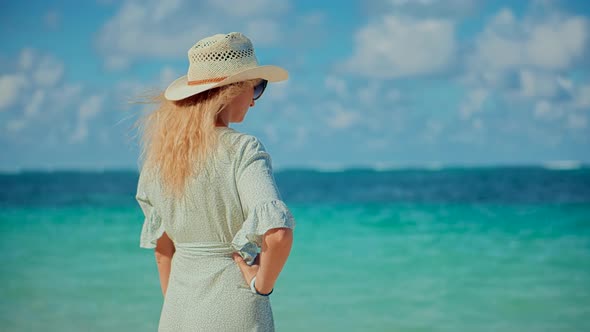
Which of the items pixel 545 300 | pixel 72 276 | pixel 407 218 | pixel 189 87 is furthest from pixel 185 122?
pixel 407 218

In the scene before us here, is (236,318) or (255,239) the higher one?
(255,239)

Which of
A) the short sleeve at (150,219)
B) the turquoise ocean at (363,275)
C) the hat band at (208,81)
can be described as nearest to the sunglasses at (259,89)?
the hat band at (208,81)

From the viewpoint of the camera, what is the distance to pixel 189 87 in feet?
6.87

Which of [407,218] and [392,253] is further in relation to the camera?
[407,218]

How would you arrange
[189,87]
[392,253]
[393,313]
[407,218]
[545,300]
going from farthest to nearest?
[407,218]
[392,253]
[545,300]
[393,313]
[189,87]

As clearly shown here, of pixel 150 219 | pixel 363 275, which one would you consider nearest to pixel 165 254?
pixel 150 219

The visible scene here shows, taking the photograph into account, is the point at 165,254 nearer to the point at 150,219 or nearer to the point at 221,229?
the point at 150,219

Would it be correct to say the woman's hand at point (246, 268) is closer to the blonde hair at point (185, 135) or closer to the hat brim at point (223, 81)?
the blonde hair at point (185, 135)

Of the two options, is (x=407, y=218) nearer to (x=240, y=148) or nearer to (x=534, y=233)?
(x=534, y=233)

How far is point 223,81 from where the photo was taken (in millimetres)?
2035

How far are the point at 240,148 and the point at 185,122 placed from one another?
19 centimetres

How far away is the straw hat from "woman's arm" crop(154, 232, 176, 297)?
18.1 inches

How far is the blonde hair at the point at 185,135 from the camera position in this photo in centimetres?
→ 201

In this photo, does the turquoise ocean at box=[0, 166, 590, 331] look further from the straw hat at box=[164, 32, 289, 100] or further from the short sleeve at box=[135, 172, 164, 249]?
the straw hat at box=[164, 32, 289, 100]
